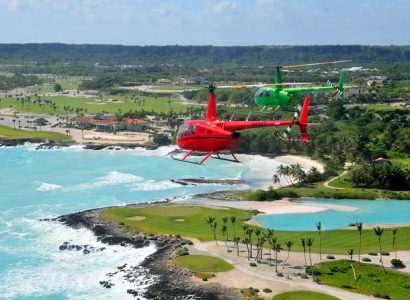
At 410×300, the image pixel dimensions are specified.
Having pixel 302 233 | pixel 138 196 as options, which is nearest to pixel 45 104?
pixel 138 196

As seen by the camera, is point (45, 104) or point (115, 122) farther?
point (45, 104)

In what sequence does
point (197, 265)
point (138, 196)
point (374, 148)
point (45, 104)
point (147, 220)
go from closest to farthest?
point (197, 265), point (147, 220), point (138, 196), point (374, 148), point (45, 104)

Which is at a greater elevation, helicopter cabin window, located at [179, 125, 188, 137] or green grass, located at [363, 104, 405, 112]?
helicopter cabin window, located at [179, 125, 188, 137]

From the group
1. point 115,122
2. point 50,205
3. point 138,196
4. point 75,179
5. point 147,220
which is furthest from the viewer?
point 115,122

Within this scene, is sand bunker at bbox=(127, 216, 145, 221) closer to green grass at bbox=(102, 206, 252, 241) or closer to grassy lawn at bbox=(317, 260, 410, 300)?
green grass at bbox=(102, 206, 252, 241)

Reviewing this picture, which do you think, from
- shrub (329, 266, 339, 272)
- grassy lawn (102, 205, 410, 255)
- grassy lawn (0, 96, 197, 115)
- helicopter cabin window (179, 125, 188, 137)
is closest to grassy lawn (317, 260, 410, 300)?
shrub (329, 266, 339, 272)

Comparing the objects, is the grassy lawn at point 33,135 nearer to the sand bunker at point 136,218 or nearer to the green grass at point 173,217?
the green grass at point 173,217

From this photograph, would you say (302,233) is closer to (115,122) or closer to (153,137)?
(153,137)

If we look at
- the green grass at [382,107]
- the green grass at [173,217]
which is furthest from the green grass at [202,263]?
the green grass at [382,107]
